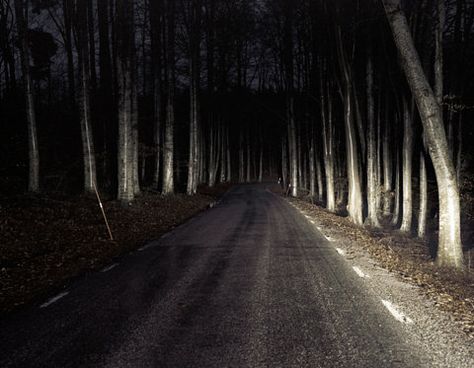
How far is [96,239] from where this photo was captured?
10.5m

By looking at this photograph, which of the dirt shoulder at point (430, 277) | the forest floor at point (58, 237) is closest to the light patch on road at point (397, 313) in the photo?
the dirt shoulder at point (430, 277)

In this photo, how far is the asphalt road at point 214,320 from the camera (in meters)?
3.80

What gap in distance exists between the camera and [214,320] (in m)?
4.68

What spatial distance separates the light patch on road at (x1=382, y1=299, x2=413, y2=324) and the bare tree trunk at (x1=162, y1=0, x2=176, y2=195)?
16.8 meters

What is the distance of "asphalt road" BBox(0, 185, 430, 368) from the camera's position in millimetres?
3799

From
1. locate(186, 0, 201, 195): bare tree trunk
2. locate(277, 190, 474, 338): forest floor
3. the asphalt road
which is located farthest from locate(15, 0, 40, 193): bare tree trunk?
locate(277, 190, 474, 338): forest floor

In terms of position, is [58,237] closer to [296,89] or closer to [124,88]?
[124,88]

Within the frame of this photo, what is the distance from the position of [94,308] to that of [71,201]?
34.1 feet

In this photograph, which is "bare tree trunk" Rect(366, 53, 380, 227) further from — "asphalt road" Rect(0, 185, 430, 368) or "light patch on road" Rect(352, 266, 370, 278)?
"light patch on road" Rect(352, 266, 370, 278)

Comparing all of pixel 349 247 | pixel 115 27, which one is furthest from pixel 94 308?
pixel 115 27

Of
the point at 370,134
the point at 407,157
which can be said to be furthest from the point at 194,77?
the point at 407,157

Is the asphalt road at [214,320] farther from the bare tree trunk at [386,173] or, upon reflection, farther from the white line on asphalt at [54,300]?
the bare tree trunk at [386,173]

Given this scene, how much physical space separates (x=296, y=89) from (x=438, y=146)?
22185 millimetres

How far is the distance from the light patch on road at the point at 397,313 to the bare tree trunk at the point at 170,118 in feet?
55.1
